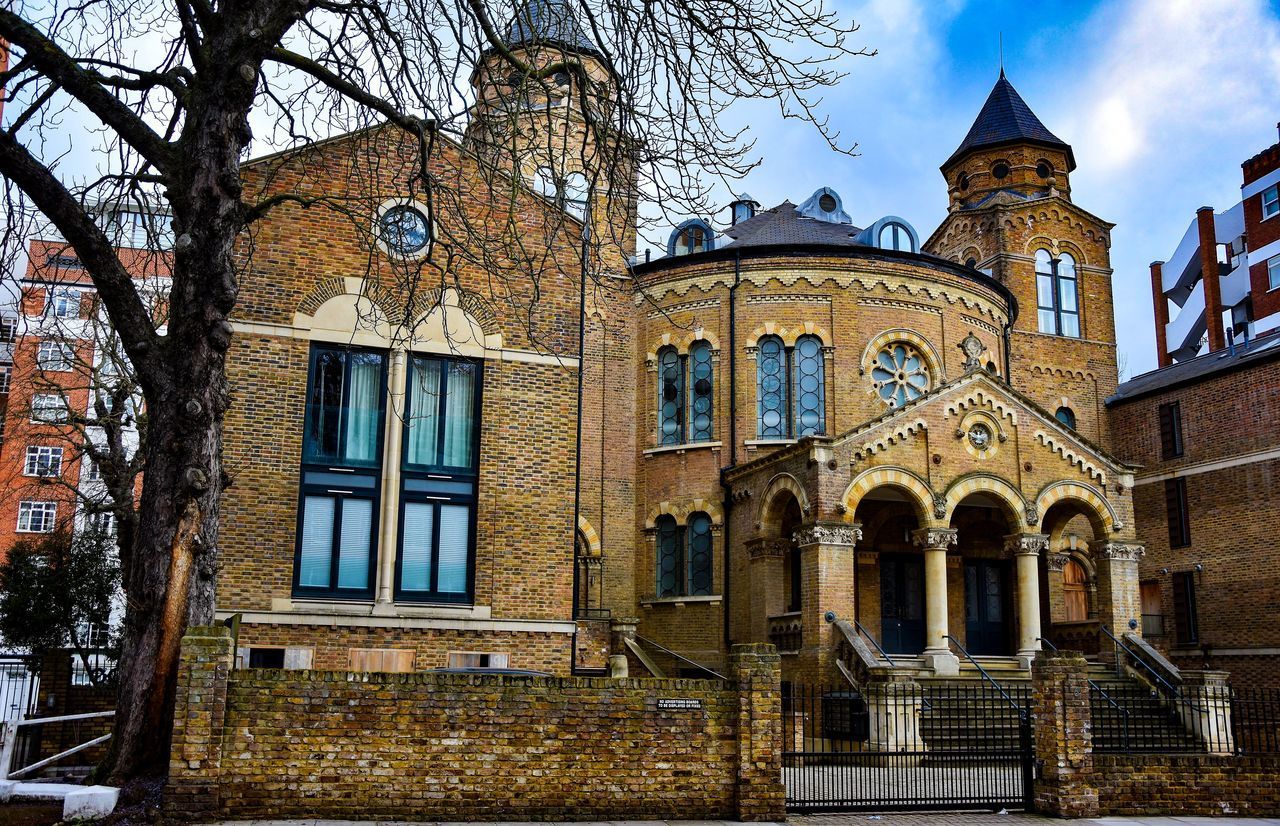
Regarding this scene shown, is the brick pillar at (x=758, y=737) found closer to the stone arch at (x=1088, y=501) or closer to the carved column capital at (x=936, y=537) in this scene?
the carved column capital at (x=936, y=537)

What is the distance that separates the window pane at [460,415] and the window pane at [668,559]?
36.9ft

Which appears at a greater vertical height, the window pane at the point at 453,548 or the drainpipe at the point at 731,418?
the drainpipe at the point at 731,418

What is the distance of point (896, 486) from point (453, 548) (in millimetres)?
9758

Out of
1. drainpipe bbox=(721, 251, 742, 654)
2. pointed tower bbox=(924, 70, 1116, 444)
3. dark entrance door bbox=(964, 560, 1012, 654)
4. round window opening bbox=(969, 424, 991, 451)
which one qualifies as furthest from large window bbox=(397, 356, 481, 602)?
pointed tower bbox=(924, 70, 1116, 444)

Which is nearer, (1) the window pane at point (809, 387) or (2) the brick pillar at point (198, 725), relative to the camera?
(2) the brick pillar at point (198, 725)

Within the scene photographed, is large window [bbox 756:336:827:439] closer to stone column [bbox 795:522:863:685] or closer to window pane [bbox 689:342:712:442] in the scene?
window pane [bbox 689:342:712:442]

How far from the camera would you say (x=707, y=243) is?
3156 cm

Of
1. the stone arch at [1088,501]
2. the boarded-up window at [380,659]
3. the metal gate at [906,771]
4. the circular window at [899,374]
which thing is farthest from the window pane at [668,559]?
the boarded-up window at [380,659]

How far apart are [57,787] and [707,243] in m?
22.8

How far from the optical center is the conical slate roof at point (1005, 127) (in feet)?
123

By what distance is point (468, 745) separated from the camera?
502 inches

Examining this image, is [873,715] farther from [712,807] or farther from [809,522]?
[712,807]

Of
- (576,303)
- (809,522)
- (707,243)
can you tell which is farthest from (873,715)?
(707,243)

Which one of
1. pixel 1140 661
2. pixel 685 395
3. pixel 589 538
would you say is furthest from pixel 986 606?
pixel 589 538
